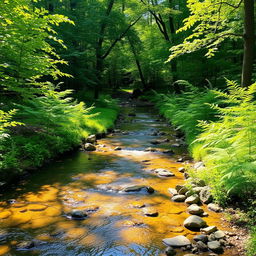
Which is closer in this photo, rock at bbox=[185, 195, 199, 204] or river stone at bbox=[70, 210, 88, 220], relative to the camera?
river stone at bbox=[70, 210, 88, 220]

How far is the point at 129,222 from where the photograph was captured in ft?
16.5

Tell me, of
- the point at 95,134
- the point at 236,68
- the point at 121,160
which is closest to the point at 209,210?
the point at 121,160

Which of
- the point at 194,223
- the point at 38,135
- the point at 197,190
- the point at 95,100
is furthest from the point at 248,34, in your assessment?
the point at 95,100

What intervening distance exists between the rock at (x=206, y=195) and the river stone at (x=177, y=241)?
5.27 ft

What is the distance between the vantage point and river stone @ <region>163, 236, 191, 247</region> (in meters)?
4.21

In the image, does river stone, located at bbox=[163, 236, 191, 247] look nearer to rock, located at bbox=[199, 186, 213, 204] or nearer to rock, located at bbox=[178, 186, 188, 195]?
rock, located at bbox=[199, 186, 213, 204]

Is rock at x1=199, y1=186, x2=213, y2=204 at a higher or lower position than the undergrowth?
lower

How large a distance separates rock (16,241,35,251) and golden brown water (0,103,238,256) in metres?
0.07

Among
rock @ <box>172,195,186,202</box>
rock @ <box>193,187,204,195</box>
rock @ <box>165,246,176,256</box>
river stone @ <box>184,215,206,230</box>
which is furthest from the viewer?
rock @ <box>193,187,204,195</box>

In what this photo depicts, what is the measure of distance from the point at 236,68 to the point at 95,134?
9.59 meters

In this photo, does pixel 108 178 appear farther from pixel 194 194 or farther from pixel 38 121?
pixel 38 121

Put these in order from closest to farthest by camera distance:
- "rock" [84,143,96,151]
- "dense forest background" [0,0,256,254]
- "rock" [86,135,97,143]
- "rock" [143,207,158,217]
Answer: "rock" [143,207,158,217]
"dense forest background" [0,0,256,254]
"rock" [84,143,96,151]
"rock" [86,135,97,143]

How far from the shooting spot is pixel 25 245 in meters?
4.18

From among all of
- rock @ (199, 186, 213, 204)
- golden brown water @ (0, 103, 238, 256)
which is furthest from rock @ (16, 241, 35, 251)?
rock @ (199, 186, 213, 204)
